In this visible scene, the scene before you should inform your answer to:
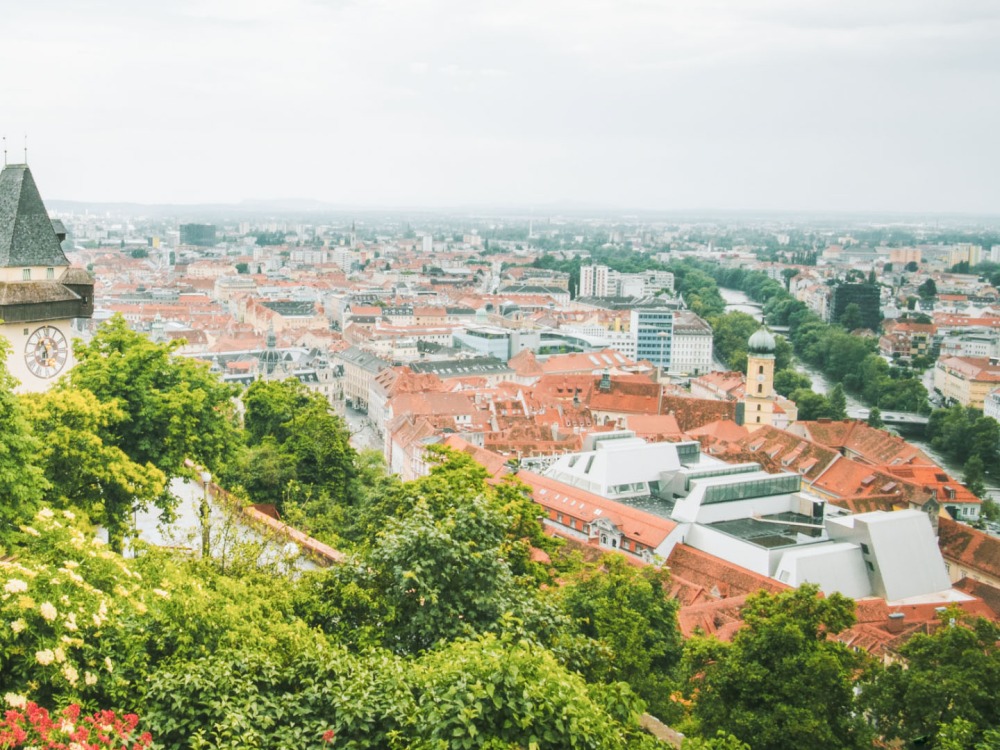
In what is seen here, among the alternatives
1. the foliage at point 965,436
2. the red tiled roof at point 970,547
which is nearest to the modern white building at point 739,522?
the red tiled roof at point 970,547

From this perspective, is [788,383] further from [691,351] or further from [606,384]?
[691,351]

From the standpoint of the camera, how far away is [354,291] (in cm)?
14038

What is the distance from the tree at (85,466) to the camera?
14805 millimetres

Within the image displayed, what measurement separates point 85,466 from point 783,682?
1047 centimetres

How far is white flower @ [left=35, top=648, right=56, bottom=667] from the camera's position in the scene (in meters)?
7.94

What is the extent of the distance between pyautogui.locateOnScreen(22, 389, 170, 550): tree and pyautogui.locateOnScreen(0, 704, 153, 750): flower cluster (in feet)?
24.1

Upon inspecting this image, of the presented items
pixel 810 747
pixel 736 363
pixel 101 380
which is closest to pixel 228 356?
pixel 736 363

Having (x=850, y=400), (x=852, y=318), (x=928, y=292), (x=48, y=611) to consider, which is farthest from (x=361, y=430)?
(x=928, y=292)

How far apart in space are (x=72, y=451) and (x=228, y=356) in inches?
2391

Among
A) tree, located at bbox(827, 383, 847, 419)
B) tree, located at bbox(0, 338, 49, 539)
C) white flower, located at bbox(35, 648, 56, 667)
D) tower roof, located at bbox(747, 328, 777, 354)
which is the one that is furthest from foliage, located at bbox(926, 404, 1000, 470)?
white flower, located at bbox(35, 648, 56, 667)

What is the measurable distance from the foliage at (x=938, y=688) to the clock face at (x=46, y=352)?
1448 cm

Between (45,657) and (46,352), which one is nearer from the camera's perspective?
(45,657)

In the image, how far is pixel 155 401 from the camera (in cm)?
1702

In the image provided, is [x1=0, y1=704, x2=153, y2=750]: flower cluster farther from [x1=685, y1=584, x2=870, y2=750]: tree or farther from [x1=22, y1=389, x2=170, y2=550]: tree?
[x1=685, y1=584, x2=870, y2=750]: tree
